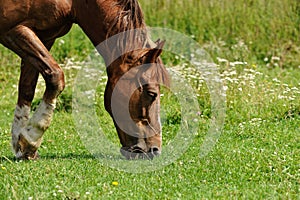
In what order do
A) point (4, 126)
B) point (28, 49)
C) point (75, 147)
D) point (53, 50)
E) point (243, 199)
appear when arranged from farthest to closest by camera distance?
point (53, 50) < point (4, 126) < point (75, 147) < point (28, 49) < point (243, 199)

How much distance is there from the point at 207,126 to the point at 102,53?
210 centimetres

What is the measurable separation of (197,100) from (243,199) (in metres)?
3.76

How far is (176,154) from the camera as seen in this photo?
21.7 feet

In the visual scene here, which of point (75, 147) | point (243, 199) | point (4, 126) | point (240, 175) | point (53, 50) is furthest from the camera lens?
point (53, 50)

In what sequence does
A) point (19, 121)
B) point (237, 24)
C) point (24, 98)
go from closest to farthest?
point (19, 121) → point (24, 98) → point (237, 24)

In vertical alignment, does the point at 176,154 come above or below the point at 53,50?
above

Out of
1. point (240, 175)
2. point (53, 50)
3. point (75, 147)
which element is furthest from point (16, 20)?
point (53, 50)

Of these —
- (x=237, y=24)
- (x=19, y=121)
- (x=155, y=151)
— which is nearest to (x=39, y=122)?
(x=19, y=121)

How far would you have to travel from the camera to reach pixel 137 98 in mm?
6219

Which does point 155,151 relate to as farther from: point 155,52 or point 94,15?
point 94,15

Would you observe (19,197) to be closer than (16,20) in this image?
Yes

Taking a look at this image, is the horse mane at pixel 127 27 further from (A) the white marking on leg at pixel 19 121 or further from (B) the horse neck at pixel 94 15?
(A) the white marking on leg at pixel 19 121

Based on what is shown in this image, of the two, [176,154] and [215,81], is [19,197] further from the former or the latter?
[215,81]

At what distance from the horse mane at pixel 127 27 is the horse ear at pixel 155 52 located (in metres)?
0.13
